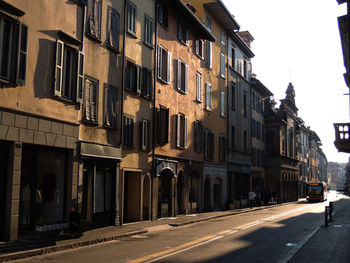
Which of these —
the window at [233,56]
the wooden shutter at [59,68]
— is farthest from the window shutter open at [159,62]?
the window at [233,56]

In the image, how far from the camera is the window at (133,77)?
2223 cm

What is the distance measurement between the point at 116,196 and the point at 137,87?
567cm

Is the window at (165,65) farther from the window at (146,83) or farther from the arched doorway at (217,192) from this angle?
the arched doorway at (217,192)

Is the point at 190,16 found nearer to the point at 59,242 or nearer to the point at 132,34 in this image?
the point at 132,34

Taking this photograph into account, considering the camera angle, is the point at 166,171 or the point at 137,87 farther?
the point at 166,171

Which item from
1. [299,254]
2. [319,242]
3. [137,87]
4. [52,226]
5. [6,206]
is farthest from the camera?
[137,87]

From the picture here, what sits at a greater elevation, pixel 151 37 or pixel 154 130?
pixel 151 37

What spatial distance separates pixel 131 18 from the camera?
73.6 feet

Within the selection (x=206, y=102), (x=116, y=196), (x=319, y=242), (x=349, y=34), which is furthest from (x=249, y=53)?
(x=319, y=242)

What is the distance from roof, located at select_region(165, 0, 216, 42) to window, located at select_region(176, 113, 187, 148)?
6.46 m

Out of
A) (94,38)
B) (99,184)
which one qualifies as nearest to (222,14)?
(94,38)

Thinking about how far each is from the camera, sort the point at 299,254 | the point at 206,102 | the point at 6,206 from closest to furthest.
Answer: the point at 299,254 < the point at 6,206 < the point at 206,102

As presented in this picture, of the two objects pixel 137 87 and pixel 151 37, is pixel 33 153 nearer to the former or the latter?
pixel 137 87

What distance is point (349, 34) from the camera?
2444 cm
